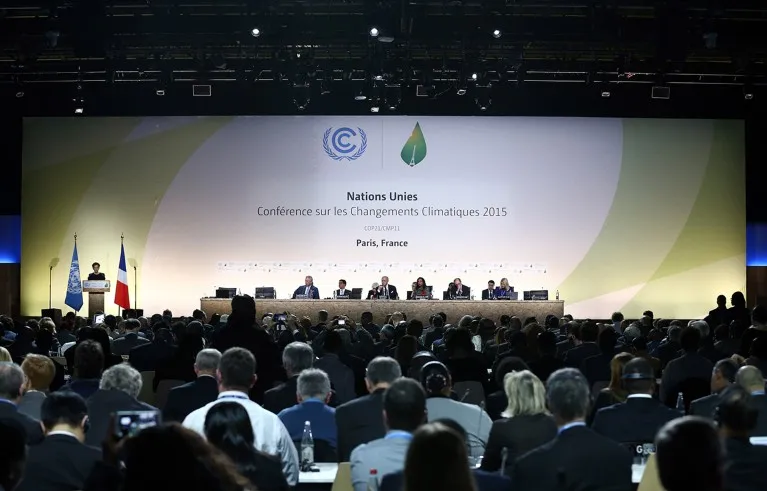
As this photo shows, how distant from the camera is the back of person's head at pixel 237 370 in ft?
16.5

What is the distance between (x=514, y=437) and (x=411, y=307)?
1280 cm

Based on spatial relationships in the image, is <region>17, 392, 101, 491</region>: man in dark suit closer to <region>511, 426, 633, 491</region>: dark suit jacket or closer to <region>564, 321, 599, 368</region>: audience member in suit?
<region>511, 426, 633, 491</region>: dark suit jacket

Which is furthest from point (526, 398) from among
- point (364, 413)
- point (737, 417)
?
point (737, 417)

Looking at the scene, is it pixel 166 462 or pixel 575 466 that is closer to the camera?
pixel 166 462

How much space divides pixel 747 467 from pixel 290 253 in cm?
1633

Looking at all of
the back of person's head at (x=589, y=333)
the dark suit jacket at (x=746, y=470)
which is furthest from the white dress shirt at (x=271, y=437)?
the back of person's head at (x=589, y=333)

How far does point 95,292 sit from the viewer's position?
18.8 meters

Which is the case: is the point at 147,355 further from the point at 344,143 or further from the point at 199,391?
the point at 344,143

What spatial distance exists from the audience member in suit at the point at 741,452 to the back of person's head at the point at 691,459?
1.59 metres

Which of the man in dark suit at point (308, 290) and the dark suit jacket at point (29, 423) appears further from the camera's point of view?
the man in dark suit at point (308, 290)

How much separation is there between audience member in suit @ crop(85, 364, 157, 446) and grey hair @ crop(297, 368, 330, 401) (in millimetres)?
892

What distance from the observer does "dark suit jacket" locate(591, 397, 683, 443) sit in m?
5.61

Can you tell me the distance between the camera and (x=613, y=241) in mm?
20172

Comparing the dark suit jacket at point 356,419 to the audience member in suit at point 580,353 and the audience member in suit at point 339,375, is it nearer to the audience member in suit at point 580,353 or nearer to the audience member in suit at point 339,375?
the audience member in suit at point 339,375
